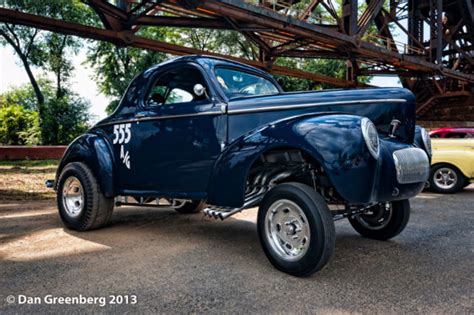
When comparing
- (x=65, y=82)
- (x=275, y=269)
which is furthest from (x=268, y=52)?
(x=65, y=82)

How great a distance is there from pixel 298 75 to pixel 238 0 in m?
7.39

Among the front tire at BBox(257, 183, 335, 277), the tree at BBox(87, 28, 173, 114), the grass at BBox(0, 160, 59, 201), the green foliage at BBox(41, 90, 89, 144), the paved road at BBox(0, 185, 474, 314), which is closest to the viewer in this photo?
the paved road at BBox(0, 185, 474, 314)

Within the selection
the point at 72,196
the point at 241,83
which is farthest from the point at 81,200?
the point at 241,83

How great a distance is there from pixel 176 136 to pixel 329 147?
179 cm

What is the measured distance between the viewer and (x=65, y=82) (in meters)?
29.1

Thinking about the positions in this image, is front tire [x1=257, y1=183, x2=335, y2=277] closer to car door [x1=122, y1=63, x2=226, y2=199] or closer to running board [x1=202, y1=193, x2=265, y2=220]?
running board [x1=202, y1=193, x2=265, y2=220]

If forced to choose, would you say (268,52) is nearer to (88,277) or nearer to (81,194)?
(81,194)

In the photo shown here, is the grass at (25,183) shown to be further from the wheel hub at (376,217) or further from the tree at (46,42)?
the tree at (46,42)

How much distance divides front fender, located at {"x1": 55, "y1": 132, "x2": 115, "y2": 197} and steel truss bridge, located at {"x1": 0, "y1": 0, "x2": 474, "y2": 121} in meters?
5.42

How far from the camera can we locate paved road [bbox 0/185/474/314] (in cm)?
266

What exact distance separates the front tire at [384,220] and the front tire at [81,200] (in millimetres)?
3082

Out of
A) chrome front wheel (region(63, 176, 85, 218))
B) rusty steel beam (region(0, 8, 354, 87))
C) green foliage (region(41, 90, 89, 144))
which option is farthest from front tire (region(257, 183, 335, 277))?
green foliage (region(41, 90, 89, 144))

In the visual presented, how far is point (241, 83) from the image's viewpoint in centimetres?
436

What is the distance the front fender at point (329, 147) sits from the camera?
9.70 feet
